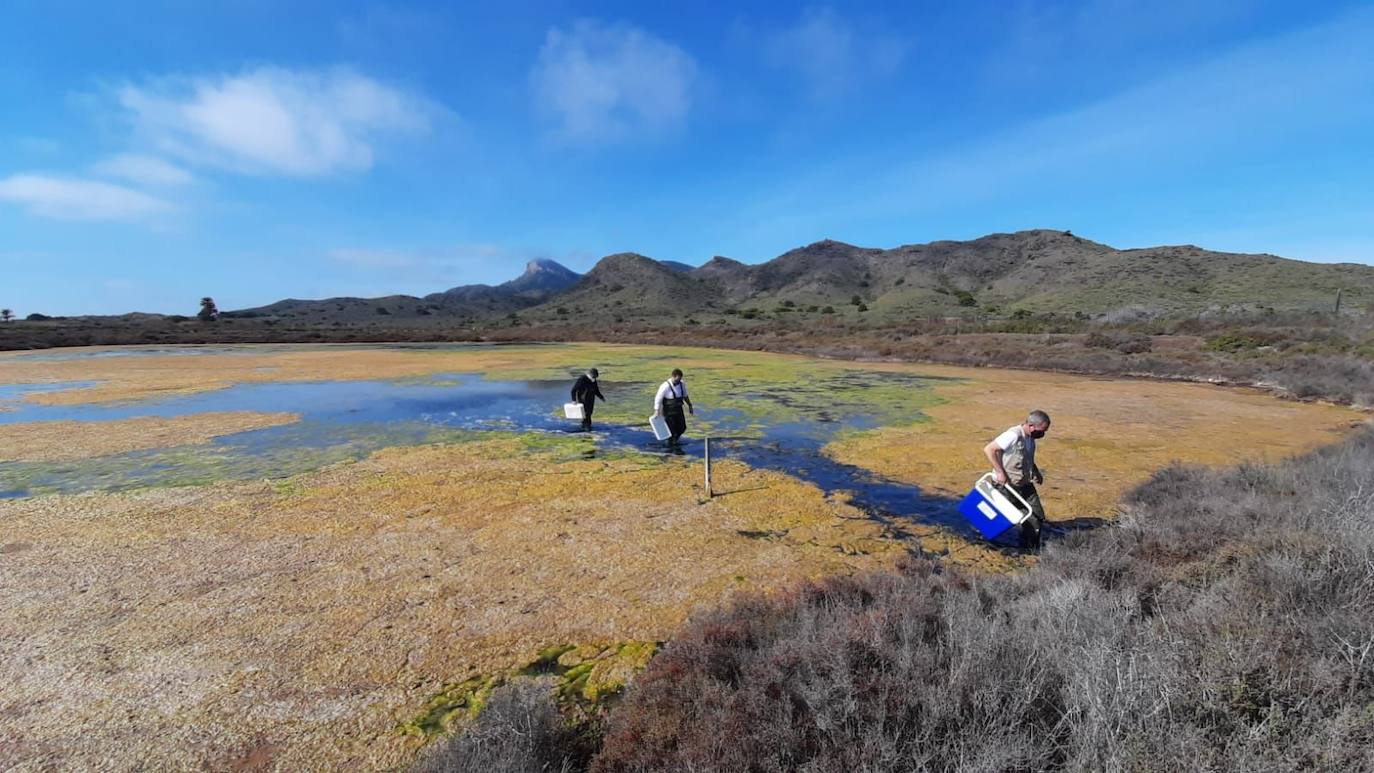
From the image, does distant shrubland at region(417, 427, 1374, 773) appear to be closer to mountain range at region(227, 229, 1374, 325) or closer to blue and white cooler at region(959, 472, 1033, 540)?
blue and white cooler at region(959, 472, 1033, 540)

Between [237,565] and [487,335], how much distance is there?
60116mm

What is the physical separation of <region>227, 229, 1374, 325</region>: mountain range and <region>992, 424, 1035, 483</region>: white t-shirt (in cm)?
4768

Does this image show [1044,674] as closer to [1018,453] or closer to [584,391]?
[1018,453]

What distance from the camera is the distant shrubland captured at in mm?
2533

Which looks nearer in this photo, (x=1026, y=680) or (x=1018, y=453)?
(x=1026, y=680)

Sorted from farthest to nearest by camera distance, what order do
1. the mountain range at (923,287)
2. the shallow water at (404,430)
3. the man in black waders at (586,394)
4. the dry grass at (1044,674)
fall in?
the mountain range at (923,287) < the man in black waders at (586,394) < the shallow water at (404,430) < the dry grass at (1044,674)

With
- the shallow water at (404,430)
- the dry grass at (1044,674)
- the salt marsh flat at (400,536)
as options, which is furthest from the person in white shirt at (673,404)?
the dry grass at (1044,674)

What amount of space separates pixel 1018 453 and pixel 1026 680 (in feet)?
12.9

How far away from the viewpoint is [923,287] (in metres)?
95.5

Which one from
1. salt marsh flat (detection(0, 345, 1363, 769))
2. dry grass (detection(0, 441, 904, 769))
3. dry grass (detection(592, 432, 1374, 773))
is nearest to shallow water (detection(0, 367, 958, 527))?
salt marsh flat (detection(0, 345, 1363, 769))

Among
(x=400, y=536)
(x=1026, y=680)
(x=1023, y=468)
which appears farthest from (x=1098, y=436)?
(x=400, y=536)

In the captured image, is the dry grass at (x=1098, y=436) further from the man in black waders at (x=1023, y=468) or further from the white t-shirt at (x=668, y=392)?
the white t-shirt at (x=668, y=392)

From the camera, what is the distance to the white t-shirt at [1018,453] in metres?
6.35

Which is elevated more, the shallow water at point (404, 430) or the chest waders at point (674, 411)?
the chest waders at point (674, 411)
